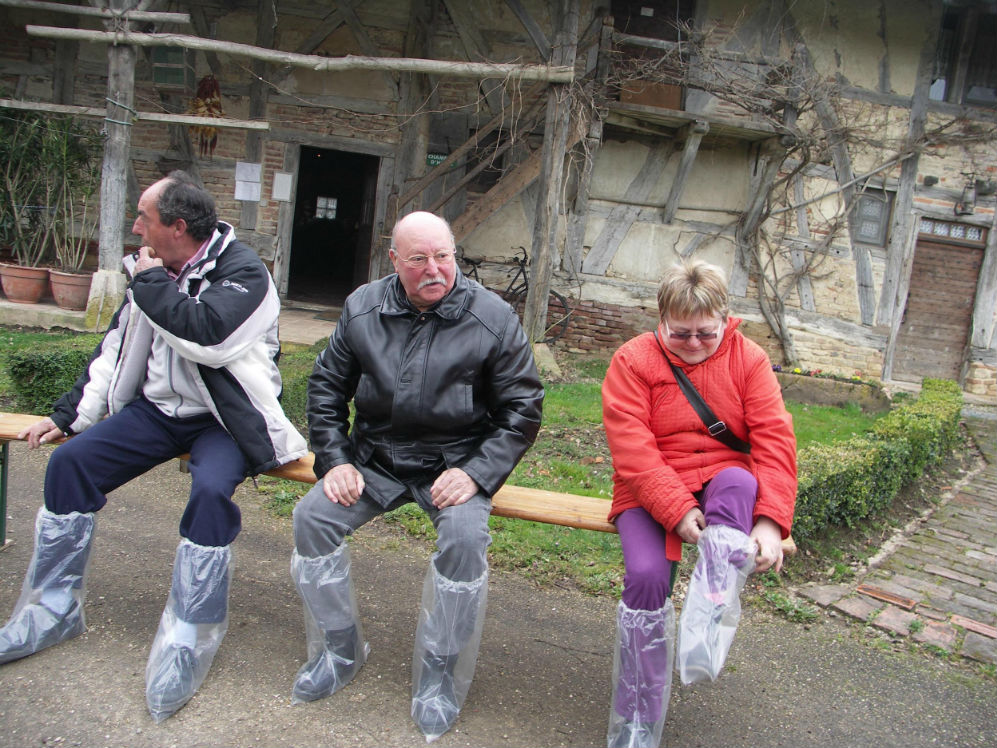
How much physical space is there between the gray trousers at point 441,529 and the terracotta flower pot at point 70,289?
701 centimetres

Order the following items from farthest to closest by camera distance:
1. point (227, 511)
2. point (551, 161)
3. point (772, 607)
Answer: point (551, 161) < point (772, 607) < point (227, 511)

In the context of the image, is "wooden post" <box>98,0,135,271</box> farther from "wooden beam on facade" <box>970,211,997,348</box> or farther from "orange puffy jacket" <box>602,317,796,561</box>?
"wooden beam on facade" <box>970,211,997,348</box>

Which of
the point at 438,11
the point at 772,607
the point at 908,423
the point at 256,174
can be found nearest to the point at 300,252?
the point at 256,174

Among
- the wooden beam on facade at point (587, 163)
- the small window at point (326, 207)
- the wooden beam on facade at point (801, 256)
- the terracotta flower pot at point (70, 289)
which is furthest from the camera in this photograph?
the small window at point (326, 207)

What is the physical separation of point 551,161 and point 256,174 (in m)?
4.25

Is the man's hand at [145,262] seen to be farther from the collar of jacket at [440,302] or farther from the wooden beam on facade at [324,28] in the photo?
the wooden beam on facade at [324,28]

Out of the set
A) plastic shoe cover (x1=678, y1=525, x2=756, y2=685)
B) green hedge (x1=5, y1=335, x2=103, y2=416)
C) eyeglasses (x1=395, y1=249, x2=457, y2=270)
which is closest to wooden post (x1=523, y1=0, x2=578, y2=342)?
green hedge (x1=5, y1=335, x2=103, y2=416)

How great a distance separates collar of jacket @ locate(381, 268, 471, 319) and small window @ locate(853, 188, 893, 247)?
32.5 ft

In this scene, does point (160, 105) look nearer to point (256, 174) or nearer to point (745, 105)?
point (256, 174)

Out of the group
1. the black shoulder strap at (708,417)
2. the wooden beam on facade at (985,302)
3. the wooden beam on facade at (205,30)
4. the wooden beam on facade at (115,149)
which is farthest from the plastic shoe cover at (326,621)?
the wooden beam on facade at (985,302)

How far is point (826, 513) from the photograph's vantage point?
4359 millimetres

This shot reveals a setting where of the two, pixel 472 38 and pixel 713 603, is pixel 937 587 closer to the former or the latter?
pixel 713 603

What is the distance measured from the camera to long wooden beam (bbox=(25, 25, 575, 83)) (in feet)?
24.9

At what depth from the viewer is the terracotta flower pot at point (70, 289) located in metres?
8.30
